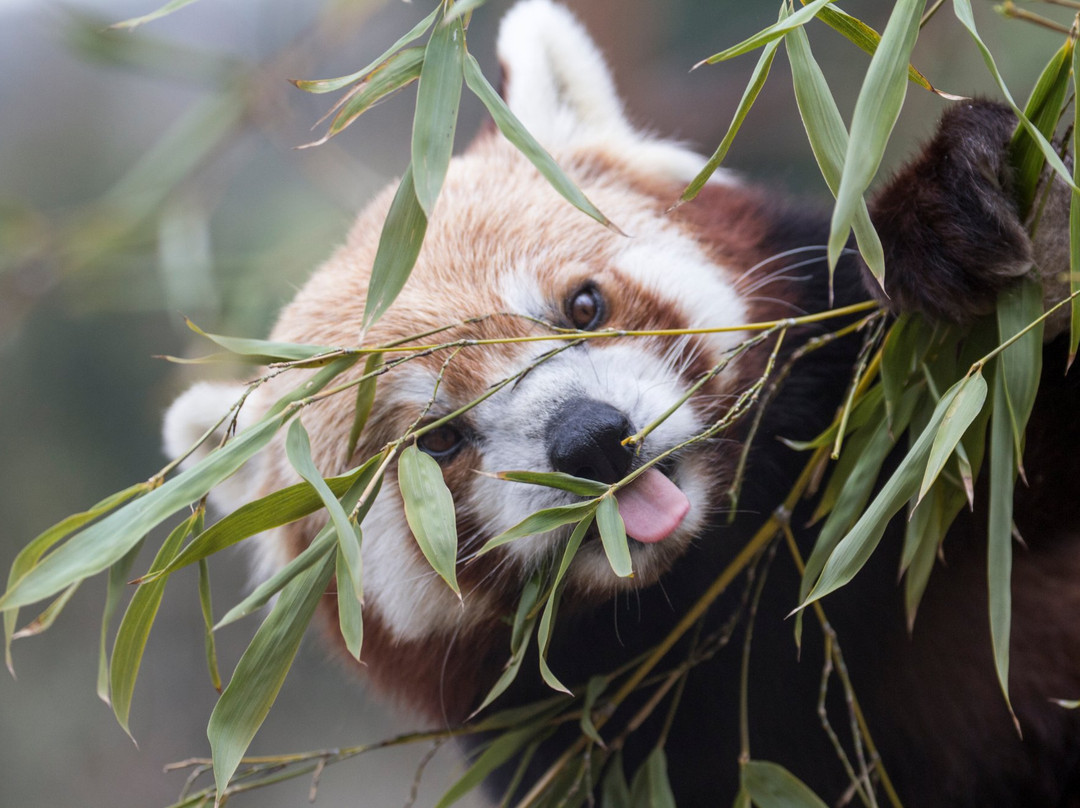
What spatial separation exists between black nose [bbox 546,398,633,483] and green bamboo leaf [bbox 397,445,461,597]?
0.21 meters

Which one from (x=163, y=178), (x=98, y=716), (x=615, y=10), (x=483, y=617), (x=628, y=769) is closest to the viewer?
(x=483, y=617)

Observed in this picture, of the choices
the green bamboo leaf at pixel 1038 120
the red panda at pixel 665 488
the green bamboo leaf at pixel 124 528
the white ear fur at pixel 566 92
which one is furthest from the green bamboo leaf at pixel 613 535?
the white ear fur at pixel 566 92

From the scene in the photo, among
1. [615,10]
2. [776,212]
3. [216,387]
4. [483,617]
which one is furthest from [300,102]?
[483,617]

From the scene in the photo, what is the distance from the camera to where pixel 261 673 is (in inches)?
35.3

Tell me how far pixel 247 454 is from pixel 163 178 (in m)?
1.94

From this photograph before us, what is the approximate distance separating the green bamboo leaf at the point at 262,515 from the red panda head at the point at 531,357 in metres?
0.25

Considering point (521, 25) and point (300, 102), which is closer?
point (521, 25)

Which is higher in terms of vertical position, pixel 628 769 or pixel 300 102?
pixel 300 102

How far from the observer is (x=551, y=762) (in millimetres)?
1473

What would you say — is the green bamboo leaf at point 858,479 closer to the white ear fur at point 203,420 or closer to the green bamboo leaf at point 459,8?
the green bamboo leaf at point 459,8

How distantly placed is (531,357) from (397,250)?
35 cm

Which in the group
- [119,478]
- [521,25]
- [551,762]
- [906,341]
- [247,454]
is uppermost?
[521,25]

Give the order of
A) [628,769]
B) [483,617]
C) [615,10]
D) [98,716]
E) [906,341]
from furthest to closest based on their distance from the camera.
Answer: [98,716]
[615,10]
[628,769]
[483,617]
[906,341]

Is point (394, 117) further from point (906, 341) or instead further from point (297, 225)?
point (906, 341)
